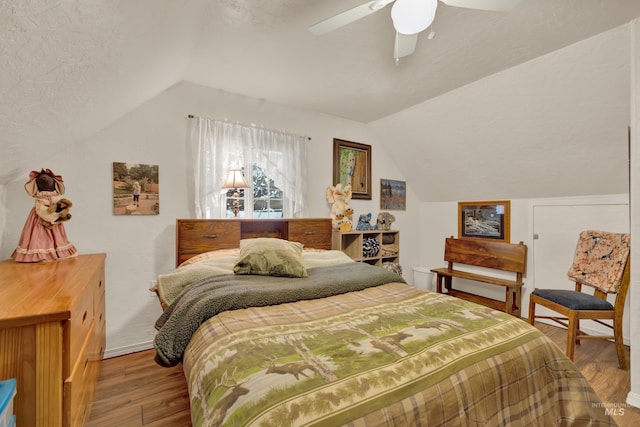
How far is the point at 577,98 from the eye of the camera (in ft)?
7.70

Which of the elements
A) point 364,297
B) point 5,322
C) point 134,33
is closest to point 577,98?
point 364,297

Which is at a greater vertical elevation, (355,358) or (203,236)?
(203,236)

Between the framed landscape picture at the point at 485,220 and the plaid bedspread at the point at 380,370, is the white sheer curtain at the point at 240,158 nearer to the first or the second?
the plaid bedspread at the point at 380,370

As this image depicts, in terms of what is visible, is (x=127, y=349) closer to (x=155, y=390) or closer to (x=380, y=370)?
(x=155, y=390)

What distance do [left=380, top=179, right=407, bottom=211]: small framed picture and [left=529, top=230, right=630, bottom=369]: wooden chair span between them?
79.3 inches

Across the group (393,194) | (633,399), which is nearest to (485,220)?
(393,194)

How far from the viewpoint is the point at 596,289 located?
97.3 inches

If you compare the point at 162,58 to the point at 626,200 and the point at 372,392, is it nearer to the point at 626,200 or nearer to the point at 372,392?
the point at 372,392

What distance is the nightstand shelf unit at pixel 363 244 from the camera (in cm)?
337

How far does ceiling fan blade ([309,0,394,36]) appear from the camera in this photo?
4.34 ft

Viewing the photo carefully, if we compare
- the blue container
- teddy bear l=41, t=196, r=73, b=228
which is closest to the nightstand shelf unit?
teddy bear l=41, t=196, r=73, b=228

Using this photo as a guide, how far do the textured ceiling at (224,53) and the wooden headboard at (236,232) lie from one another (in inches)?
41.6

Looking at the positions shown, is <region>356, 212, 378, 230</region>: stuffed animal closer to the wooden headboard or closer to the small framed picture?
the small framed picture

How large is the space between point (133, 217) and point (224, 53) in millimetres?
1580
